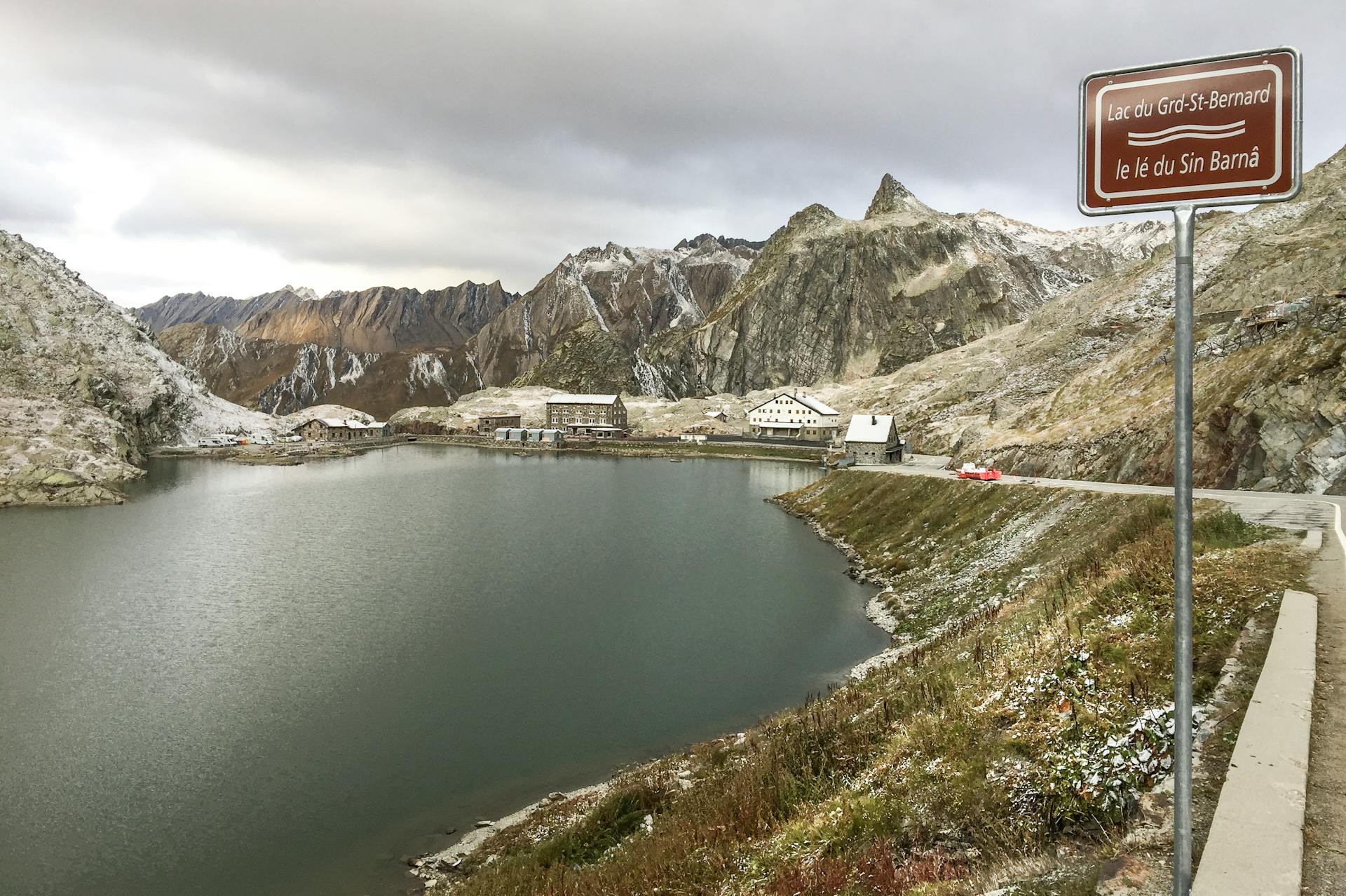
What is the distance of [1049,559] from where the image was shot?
122 ft

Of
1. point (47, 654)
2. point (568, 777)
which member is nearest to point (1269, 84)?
point (568, 777)

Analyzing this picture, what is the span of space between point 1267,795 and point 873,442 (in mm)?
93666

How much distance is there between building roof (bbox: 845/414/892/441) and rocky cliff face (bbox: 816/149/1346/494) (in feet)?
42.8

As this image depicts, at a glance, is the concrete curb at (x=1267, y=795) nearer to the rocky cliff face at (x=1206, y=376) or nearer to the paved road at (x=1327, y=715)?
the paved road at (x=1327, y=715)

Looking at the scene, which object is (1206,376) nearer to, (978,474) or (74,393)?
(978,474)

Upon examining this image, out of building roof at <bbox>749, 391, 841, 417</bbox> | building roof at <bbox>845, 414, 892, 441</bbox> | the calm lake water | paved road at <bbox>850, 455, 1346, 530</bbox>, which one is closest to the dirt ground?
paved road at <bbox>850, 455, 1346, 530</bbox>

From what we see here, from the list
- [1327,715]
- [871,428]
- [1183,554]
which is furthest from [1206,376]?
[1183,554]

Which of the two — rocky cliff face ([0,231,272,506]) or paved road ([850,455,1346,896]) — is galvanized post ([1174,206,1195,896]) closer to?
paved road ([850,455,1346,896])

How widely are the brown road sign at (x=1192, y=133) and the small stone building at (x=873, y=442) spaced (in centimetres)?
9276

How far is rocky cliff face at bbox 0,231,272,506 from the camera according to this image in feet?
344

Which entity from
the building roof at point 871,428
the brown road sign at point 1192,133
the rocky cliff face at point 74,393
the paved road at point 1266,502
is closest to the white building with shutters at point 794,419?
the building roof at point 871,428

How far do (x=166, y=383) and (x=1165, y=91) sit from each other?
21700 cm

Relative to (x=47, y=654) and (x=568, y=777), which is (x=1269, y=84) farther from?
(x=47, y=654)

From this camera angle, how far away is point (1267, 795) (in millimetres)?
7707
